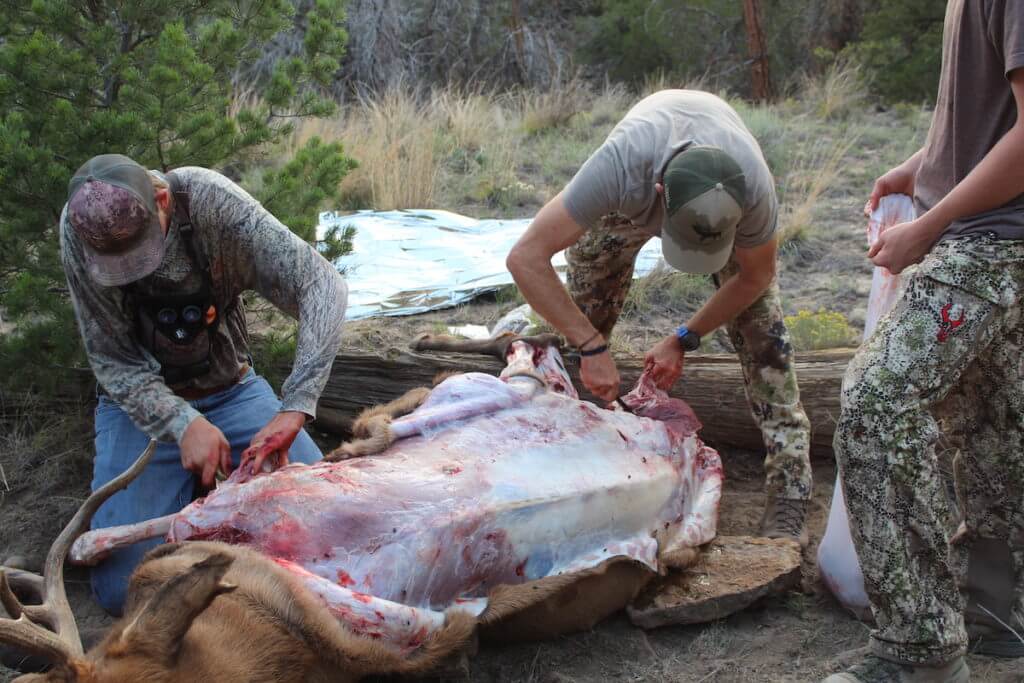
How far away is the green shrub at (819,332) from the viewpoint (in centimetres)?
514

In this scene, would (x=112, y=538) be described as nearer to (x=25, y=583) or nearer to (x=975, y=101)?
(x=25, y=583)

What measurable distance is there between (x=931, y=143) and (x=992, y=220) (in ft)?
1.24

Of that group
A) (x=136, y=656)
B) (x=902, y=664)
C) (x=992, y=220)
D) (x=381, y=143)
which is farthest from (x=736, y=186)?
(x=381, y=143)

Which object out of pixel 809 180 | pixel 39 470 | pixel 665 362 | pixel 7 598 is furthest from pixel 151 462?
pixel 809 180

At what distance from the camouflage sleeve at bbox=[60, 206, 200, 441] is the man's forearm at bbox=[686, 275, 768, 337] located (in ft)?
6.33

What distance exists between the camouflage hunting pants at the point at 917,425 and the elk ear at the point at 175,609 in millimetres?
1675

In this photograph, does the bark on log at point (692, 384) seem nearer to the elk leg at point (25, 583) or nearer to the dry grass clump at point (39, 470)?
the dry grass clump at point (39, 470)

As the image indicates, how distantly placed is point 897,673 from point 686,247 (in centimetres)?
142

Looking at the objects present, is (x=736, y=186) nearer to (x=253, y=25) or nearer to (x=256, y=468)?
(x=256, y=468)

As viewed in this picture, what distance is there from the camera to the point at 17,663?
305 centimetres

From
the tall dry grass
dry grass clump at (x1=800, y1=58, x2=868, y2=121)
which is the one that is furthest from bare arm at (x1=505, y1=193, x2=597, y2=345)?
dry grass clump at (x1=800, y1=58, x2=868, y2=121)

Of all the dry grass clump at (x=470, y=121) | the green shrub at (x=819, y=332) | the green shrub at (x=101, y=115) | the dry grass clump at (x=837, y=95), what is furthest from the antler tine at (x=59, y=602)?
the dry grass clump at (x=837, y=95)

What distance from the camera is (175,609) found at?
2270mm

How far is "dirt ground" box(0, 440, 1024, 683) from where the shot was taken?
3.07 m
